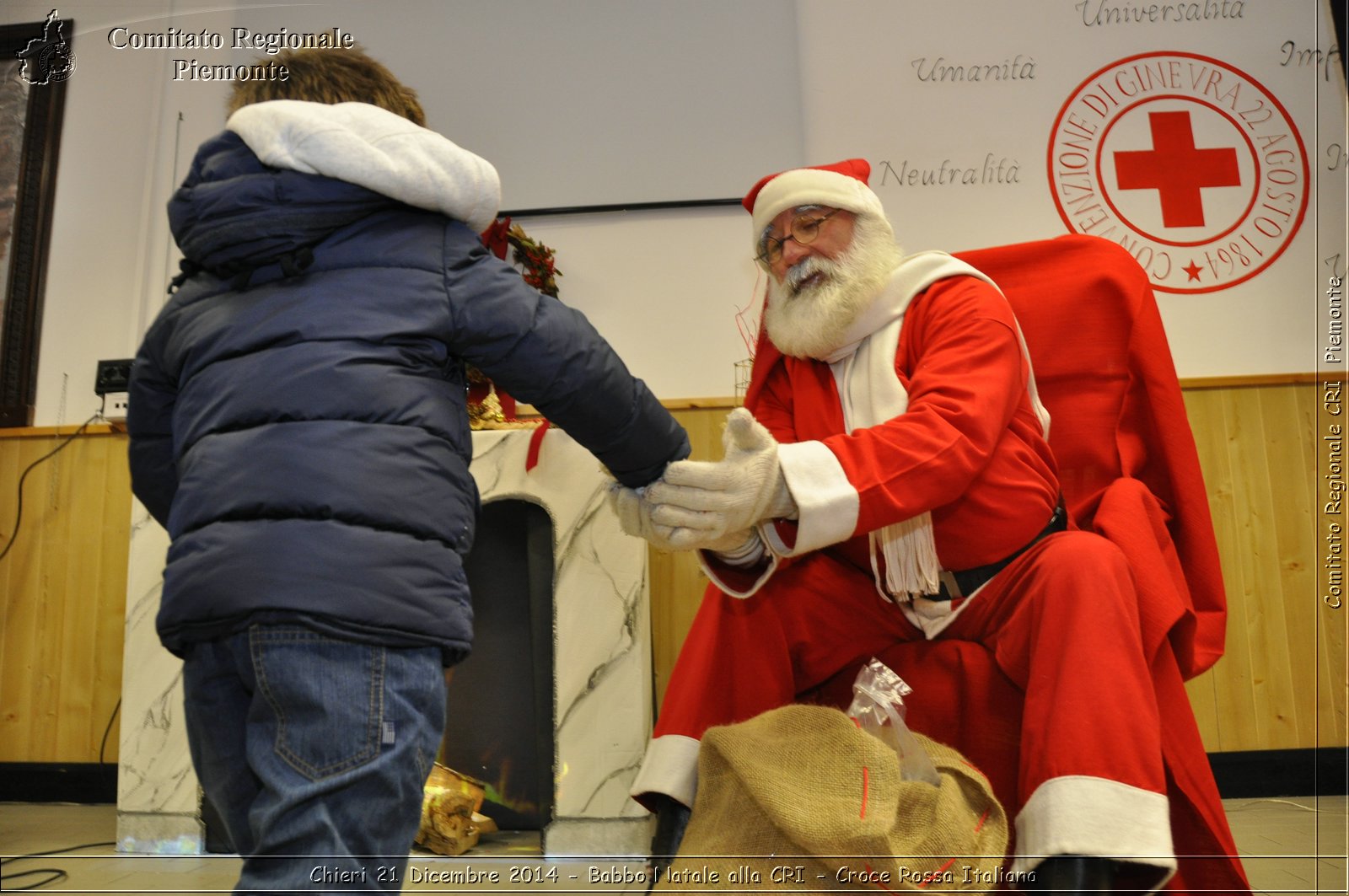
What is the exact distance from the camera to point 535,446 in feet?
7.55

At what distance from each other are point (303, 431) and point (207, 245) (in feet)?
0.99

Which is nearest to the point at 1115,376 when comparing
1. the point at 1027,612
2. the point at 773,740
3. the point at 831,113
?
the point at 1027,612

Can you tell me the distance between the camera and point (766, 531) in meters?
1.47

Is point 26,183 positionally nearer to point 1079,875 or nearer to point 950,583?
point 950,583

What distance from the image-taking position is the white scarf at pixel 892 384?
1.58 metres

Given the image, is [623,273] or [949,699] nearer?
[949,699]

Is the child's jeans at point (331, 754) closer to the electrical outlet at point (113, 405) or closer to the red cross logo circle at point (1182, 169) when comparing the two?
the electrical outlet at point (113, 405)

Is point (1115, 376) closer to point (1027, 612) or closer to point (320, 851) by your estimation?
point (1027, 612)

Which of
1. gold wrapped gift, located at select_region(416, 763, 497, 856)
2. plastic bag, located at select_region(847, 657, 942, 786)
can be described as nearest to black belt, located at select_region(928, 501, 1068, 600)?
plastic bag, located at select_region(847, 657, 942, 786)

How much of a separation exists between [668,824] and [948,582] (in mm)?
592

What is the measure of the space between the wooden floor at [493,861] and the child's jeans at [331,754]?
932mm

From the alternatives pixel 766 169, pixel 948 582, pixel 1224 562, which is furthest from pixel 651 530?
pixel 1224 562

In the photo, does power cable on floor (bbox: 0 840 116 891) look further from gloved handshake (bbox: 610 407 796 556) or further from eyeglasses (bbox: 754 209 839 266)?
eyeglasses (bbox: 754 209 839 266)

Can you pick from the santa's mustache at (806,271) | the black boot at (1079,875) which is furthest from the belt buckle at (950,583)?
the santa's mustache at (806,271)
